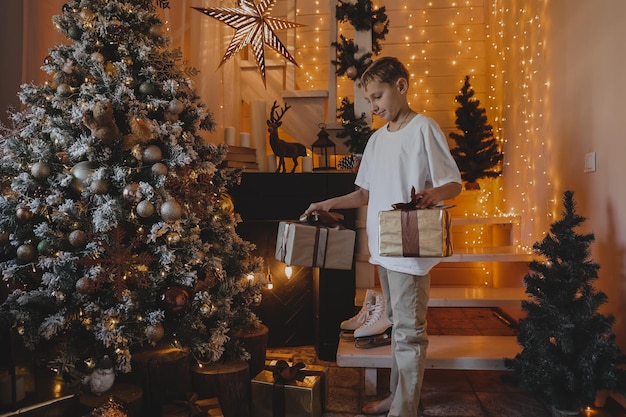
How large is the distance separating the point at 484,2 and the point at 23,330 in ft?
12.6

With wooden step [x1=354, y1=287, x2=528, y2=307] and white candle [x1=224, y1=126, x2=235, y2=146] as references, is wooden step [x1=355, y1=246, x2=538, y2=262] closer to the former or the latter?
wooden step [x1=354, y1=287, x2=528, y2=307]

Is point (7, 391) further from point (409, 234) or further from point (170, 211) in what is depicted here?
point (409, 234)

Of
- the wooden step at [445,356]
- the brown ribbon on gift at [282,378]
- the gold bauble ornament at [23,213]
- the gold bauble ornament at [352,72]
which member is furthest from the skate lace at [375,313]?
the gold bauble ornament at [23,213]

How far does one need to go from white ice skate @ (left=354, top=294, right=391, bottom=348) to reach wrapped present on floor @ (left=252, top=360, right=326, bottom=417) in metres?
0.30

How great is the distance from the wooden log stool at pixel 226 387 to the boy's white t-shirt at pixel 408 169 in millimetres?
728

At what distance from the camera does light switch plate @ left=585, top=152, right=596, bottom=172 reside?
6.89 ft

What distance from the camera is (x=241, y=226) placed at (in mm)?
2803

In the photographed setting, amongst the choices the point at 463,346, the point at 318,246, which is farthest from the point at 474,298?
the point at 318,246

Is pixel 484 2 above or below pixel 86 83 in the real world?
above

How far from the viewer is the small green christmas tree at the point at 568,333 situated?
1.75m

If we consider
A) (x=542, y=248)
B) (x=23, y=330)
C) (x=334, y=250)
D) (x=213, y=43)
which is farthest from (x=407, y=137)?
(x=213, y=43)

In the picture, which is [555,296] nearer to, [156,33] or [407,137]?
[407,137]

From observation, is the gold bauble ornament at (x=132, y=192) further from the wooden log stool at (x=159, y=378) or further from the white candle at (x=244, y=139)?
the white candle at (x=244, y=139)

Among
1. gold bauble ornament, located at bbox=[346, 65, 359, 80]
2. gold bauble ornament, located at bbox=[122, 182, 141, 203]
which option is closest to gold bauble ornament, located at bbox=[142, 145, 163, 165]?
gold bauble ornament, located at bbox=[122, 182, 141, 203]
